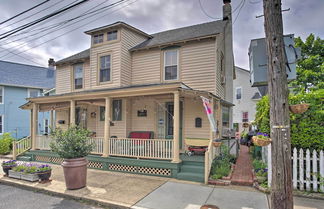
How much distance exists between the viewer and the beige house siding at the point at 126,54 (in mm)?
10016

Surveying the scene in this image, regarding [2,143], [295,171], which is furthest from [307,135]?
[2,143]

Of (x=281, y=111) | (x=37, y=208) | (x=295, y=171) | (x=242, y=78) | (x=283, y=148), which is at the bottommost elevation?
(x=37, y=208)

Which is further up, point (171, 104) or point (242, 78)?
point (242, 78)

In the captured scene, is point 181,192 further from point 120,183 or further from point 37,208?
point 37,208

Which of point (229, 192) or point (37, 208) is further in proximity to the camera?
point (229, 192)

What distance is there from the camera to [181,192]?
5.40 meters

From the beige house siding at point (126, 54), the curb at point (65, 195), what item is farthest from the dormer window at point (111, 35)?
the curb at point (65, 195)

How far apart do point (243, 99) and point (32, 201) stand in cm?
1961

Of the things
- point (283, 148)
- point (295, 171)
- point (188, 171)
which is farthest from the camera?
point (188, 171)

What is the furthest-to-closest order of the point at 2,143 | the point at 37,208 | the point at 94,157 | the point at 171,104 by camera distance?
the point at 2,143 < the point at 171,104 < the point at 94,157 < the point at 37,208

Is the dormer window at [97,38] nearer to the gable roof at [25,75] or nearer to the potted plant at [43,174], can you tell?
the potted plant at [43,174]

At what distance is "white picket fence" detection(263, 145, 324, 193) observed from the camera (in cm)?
498

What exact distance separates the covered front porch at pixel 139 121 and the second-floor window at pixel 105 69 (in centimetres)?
140

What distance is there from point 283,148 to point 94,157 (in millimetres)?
7167
